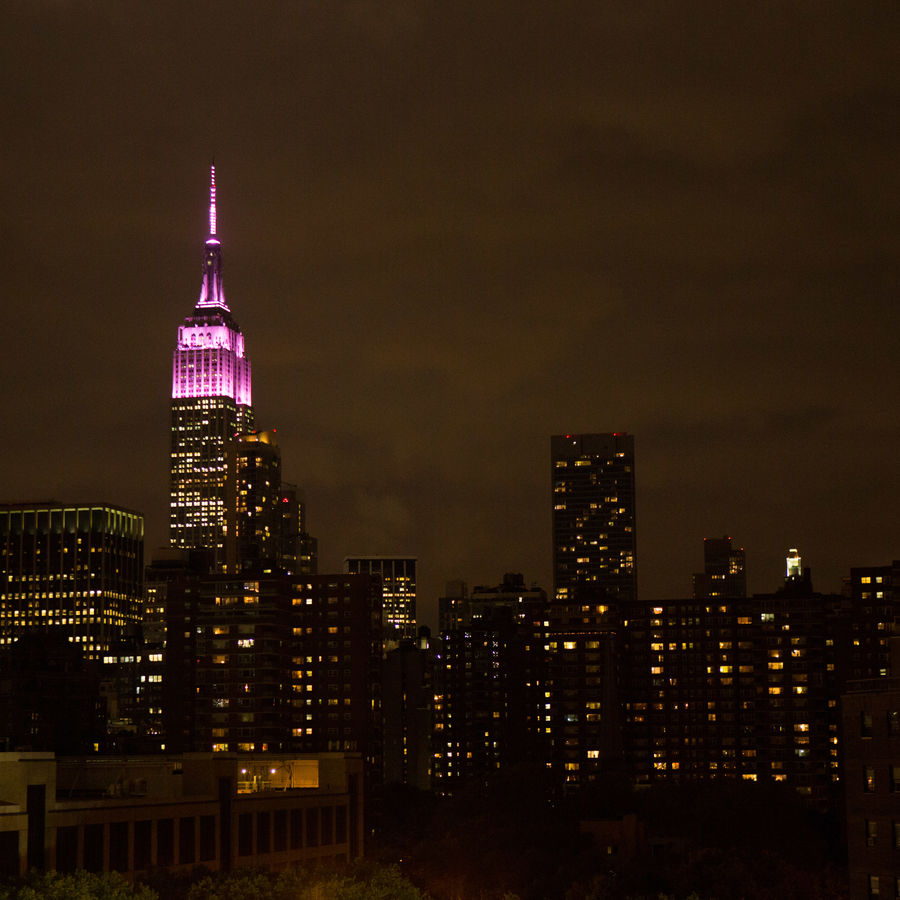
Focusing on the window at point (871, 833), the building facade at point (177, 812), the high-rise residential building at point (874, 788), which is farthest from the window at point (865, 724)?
the building facade at point (177, 812)

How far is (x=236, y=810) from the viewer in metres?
108

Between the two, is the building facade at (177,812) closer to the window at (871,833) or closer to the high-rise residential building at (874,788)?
the high-rise residential building at (874,788)

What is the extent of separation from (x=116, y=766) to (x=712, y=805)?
85666mm

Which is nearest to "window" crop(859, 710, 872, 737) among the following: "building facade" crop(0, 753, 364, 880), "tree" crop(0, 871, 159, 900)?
"building facade" crop(0, 753, 364, 880)

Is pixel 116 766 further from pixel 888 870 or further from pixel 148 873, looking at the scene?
pixel 888 870

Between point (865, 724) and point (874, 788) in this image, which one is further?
point (865, 724)

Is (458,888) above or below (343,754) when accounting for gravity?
below

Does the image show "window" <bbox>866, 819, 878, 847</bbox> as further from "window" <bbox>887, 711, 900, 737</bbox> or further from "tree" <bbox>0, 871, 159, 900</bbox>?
"tree" <bbox>0, 871, 159, 900</bbox>

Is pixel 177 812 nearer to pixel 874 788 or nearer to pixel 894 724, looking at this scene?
pixel 874 788

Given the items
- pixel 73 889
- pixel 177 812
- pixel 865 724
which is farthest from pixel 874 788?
pixel 73 889

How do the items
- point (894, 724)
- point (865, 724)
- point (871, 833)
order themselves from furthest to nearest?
point (865, 724)
point (871, 833)
point (894, 724)

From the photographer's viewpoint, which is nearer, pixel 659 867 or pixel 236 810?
pixel 236 810

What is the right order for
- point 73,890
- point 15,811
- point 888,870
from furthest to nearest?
1. point 888,870
2. point 15,811
3. point 73,890

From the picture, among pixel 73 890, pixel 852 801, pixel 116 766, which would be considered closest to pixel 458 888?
pixel 116 766
